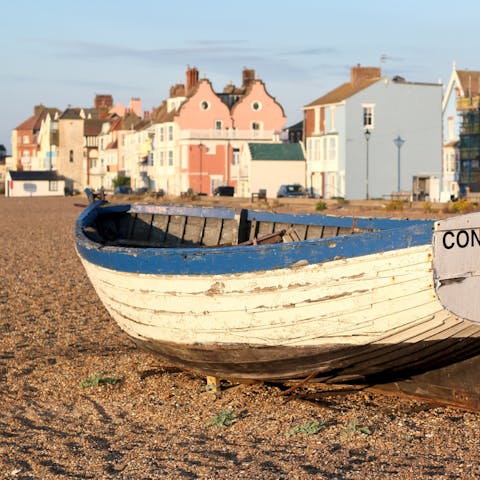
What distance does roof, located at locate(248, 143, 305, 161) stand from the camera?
74.4 meters

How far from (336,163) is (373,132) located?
130 inches

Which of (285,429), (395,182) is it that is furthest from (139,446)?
(395,182)

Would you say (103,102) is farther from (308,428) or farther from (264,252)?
(308,428)

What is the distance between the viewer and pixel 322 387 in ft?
30.8

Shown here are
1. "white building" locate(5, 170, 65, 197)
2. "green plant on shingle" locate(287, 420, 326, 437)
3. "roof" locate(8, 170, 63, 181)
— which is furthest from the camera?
"roof" locate(8, 170, 63, 181)

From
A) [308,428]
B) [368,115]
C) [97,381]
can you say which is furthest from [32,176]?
[308,428]

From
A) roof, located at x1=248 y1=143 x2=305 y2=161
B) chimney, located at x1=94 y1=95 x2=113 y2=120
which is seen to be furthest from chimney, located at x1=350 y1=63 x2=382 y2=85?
chimney, located at x1=94 y1=95 x2=113 y2=120

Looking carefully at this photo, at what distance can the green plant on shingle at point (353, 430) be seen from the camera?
7.69 meters

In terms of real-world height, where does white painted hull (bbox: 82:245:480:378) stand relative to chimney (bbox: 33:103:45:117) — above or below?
below

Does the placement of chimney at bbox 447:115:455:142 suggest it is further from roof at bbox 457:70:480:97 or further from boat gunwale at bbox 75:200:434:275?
boat gunwale at bbox 75:200:434:275

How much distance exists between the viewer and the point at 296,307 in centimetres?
816

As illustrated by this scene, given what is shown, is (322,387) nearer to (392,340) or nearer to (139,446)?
(392,340)

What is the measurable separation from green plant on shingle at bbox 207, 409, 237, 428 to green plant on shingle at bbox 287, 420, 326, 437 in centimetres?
58

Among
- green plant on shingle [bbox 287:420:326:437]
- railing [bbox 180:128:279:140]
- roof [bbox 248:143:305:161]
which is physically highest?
railing [bbox 180:128:279:140]
